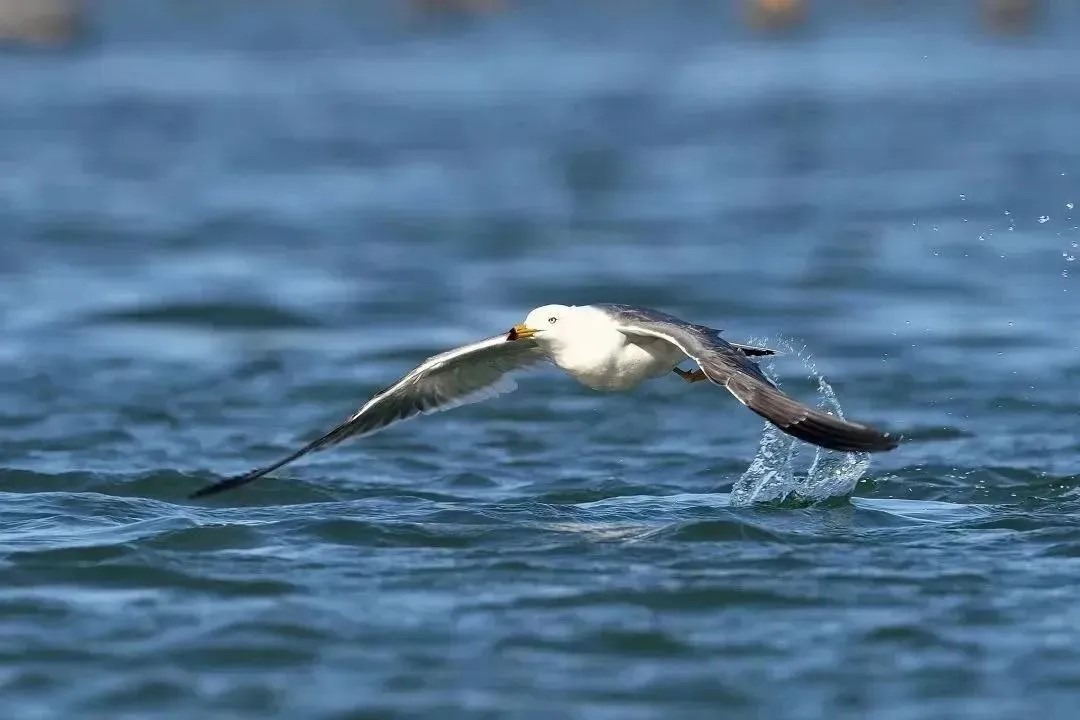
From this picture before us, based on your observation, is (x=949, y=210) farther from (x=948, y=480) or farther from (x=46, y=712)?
(x=46, y=712)

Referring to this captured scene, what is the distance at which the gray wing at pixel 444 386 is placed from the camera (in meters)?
12.3

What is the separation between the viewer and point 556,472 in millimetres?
13852

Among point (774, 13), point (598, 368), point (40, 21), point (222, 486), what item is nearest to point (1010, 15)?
point (774, 13)

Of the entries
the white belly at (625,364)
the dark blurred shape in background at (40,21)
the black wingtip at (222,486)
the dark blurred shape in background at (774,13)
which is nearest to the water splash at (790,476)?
the white belly at (625,364)

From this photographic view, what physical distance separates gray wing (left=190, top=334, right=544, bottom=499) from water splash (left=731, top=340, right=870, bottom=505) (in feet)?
5.07

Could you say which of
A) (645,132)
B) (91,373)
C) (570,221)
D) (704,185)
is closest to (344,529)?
(91,373)

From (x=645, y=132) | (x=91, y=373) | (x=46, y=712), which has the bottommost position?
(x=46, y=712)

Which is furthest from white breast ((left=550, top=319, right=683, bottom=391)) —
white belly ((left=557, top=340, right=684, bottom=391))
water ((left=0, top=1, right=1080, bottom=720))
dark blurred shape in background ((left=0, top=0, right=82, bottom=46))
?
dark blurred shape in background ((left=0, top=0, right=82, bottom=46))

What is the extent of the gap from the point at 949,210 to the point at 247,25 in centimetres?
2449

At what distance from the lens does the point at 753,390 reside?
10180 mm

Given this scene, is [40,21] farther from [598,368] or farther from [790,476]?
[598,368]

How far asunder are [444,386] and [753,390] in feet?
10.2

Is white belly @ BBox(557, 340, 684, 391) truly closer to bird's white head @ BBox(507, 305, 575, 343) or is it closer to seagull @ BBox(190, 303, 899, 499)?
seagull @ BBox(190, 303, 899, 499)

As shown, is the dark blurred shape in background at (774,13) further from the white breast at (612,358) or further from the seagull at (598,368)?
the white breast at (612,358)
